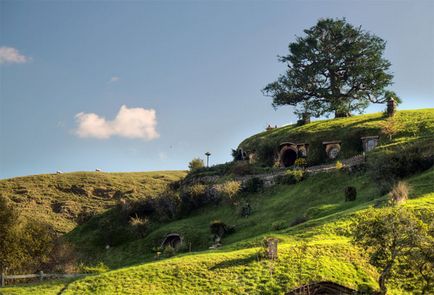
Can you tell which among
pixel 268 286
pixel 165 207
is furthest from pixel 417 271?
pixel 165 207

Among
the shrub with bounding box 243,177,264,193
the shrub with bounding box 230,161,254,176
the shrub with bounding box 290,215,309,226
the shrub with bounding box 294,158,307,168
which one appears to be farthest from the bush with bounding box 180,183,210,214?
the shrub with bounding box 290,215,309,226

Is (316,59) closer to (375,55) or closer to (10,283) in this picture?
(375,55)

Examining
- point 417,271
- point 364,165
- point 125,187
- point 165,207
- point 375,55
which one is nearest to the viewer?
point 417,271

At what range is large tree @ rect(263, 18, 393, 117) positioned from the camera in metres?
67.9

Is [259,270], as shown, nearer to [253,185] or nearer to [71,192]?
[253,185]

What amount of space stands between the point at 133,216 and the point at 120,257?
9293 millimetres

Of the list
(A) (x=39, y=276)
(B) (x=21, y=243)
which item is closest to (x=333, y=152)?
(B) (x=21, y=243)

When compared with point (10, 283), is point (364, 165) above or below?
above

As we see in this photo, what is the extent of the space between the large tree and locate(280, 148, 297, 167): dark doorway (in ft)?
36.0

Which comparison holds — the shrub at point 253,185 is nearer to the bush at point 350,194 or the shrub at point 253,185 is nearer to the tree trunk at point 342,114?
the bush at point 350,194

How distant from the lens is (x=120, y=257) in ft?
149

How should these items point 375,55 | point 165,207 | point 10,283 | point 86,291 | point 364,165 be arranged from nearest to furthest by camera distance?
point 86,291, point 10,283, point 364,165, point 165,207, point 375,55

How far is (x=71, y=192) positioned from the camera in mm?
83125

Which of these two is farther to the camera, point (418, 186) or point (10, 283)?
point (418, 186)
